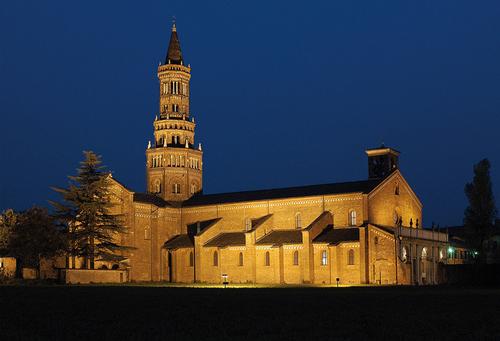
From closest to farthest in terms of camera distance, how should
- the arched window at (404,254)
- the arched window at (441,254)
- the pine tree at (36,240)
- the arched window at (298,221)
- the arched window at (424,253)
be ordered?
the pine tree at (36,240) < the arched window at (404,254) < the arched window at (424,253) < the arched window at (298,221) < the arched window at (441,254)

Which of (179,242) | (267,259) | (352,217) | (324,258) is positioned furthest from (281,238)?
(179,242)

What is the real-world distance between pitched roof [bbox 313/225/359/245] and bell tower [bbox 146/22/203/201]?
24772mm

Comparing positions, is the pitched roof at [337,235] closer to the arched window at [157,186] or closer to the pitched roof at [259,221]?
the pitched roof at [259,221]

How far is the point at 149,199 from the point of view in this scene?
85.6 metres

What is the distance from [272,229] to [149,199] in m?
16.1

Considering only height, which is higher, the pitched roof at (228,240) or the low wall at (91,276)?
the pitched roof at (228,240)

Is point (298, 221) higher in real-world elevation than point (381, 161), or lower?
lower

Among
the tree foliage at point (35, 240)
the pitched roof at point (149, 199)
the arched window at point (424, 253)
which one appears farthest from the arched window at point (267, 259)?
the tree foliage at point (35, 240)

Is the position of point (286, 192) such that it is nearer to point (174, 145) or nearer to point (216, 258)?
point (216, 258)

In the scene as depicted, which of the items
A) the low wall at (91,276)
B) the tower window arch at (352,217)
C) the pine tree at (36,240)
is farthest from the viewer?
the tower window arch at (352,217)

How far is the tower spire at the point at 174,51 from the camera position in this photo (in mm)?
94812

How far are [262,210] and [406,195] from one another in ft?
53.3

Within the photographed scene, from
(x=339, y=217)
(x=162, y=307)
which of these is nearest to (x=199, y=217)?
(x=339, y=217)

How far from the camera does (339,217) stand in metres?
75.0
